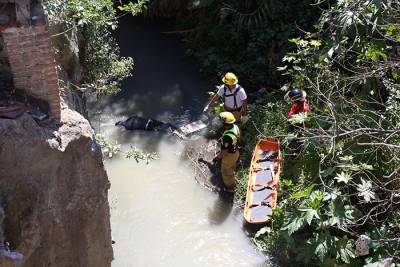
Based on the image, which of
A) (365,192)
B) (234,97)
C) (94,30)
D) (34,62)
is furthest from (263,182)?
(34,62)

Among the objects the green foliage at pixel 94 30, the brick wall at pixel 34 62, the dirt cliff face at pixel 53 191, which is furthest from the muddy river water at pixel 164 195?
the brick wall at pixel 34 62

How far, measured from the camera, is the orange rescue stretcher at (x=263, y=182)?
8312mm

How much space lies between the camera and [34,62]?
516 cm

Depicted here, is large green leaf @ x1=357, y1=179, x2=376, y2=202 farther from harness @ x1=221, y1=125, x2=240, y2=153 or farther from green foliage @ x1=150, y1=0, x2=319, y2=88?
green foliage @ x1=150, y1=0, x2=319, y2=88

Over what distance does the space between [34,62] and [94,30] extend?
303 centimetres

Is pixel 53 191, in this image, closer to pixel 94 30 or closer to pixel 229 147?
pixel 94 30

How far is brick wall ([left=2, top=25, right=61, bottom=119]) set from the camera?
16.3ft

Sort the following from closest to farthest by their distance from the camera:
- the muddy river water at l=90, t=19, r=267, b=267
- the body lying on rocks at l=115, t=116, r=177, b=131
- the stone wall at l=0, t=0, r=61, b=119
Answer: the stone wall at l=0, t=0, r=61, b=119
the muddy river water at l=90, t=19, r=267, b=267
the body lying on rocks at l=115, t=116, r=177, b=131

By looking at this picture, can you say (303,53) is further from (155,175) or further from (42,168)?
(42,168)

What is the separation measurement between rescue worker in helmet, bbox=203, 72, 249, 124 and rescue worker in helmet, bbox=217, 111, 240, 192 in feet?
2.31

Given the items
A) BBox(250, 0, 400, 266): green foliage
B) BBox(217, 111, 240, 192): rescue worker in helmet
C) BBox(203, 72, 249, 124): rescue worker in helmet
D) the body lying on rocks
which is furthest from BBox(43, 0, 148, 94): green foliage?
BBox(250, 0, 400, 266): green foliage

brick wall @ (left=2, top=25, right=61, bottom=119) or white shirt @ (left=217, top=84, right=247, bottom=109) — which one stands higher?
brick wall @ (left=2, top=25, right=61, bottom=119)

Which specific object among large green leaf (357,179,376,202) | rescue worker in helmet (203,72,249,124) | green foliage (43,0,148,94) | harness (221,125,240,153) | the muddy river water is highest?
green foliage (43,0,148,94)

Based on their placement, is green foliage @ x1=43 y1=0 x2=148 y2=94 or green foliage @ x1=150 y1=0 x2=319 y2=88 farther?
green foliage @ x1=150 y1=0 x2=319 y2=88
